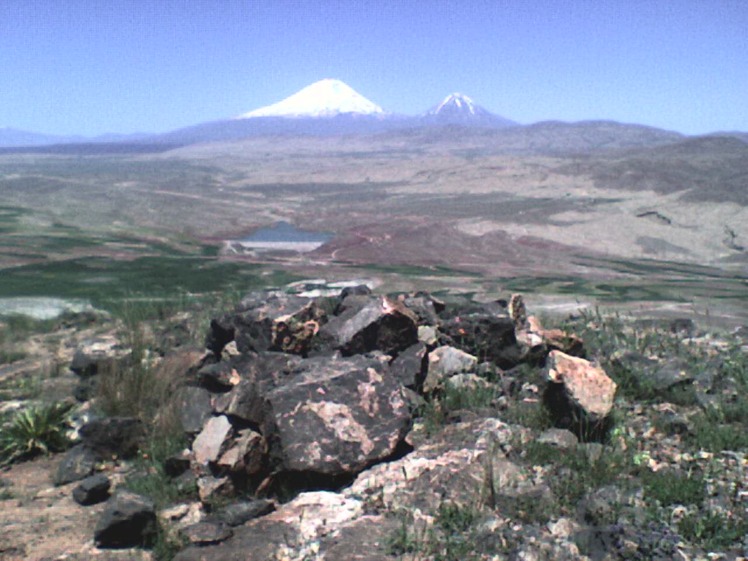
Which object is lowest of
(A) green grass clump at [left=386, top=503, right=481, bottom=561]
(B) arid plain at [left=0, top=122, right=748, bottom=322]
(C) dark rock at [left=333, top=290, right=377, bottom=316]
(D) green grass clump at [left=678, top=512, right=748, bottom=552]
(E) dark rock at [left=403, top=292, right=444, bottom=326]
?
(B) arid plain at [left=0, top=122, right=748, bottom=322]

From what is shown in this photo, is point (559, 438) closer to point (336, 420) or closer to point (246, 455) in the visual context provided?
point (336, 420)

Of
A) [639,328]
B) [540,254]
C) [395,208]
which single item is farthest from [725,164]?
[639,328]

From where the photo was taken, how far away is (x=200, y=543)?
363 centimetres

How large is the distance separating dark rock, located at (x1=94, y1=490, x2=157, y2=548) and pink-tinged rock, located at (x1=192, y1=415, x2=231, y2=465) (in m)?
0.54

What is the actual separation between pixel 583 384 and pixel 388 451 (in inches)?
57.2

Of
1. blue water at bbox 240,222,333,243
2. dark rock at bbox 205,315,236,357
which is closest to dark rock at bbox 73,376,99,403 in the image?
dark rock at bbox 205,315,236,357

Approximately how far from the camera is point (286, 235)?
31.1 meters

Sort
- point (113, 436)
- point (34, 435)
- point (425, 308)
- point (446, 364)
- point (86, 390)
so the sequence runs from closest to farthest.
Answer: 1. point (113, 436)
2. point (34, 435)
3. point (446, 364)
4. point (86, 390)
5. point (425, 308)

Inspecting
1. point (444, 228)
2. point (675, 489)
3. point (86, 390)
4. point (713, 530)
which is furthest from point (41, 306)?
point (444, 228)

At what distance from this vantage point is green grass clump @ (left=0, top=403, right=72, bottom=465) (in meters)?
5.01

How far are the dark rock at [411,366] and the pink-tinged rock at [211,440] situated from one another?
1.45 metres

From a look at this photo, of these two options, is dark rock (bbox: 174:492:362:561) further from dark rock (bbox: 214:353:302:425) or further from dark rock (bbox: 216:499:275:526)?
dark rock (bbox: 214:353:302:425)

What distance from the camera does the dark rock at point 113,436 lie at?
4.85 m

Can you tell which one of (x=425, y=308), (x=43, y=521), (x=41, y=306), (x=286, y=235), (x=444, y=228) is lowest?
(x=286, y=235)
